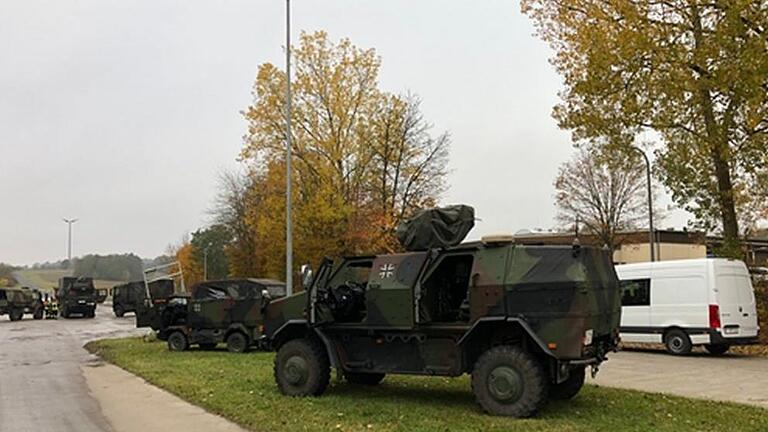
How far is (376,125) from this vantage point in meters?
33.5

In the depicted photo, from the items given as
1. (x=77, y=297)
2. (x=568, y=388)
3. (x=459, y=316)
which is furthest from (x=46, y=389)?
(x=77, y=297)

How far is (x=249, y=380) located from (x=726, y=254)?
15.1 m

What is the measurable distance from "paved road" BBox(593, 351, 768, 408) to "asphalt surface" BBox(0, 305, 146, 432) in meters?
8.11

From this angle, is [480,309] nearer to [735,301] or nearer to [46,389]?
[46,389]

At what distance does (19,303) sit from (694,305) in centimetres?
3868

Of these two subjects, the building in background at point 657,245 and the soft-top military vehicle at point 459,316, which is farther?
the building in background at point 657,245

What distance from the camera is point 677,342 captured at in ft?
60.4

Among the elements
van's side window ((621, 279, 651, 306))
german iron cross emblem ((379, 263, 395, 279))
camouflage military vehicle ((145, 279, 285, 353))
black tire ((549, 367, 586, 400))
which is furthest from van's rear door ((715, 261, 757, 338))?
camouflage military vehicle ((145, 279, 285, 353))

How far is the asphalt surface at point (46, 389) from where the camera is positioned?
9688 millimetres

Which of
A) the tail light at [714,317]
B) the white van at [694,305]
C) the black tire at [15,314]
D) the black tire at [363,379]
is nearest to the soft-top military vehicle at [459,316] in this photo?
the black tire at [363,379]

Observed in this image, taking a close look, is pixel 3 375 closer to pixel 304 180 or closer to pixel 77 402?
pixel 77 402

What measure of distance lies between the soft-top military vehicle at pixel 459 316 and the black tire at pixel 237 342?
774 centimetres

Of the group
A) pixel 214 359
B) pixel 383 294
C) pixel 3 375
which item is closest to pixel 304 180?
pixel 214 359

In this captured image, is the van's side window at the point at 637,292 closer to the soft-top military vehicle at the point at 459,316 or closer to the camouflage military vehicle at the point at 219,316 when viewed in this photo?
the camouflage military vehicle at the point at 219,316
